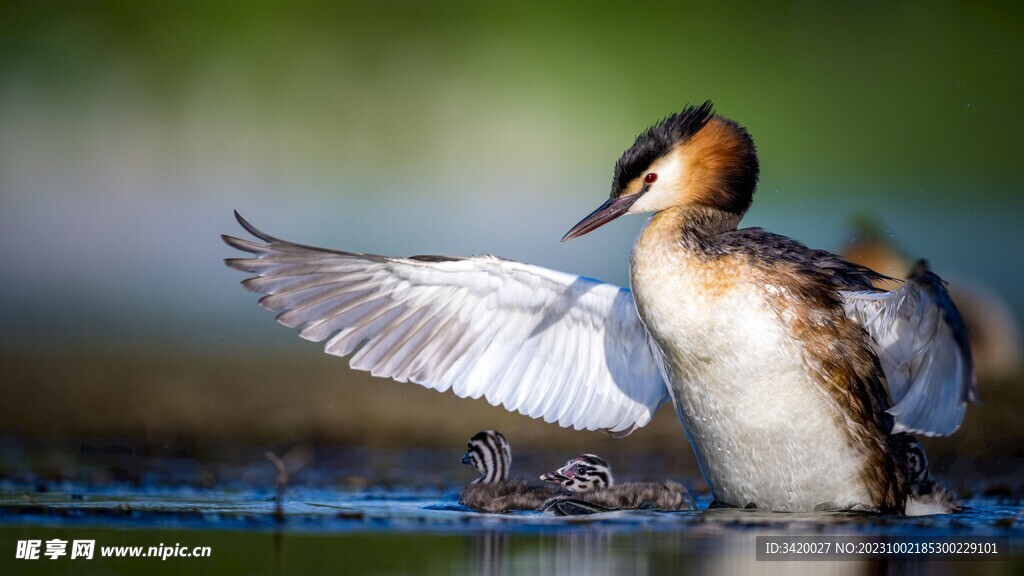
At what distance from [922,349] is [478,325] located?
2223 mm

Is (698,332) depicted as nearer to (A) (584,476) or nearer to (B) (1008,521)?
(A) (584,476)

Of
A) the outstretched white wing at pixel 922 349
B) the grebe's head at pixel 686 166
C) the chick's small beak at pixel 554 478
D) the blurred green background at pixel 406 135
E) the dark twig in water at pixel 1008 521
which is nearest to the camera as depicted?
the outstretched white wing at pixel 922 349

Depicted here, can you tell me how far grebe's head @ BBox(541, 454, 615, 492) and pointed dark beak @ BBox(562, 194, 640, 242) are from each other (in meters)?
1.27

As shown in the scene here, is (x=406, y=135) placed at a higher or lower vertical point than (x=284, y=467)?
higher

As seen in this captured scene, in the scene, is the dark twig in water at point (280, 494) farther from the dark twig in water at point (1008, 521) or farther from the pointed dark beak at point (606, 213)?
the dark twig in water at point (1008, 521)

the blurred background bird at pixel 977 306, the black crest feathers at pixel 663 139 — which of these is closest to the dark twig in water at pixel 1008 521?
the black crest feathers at pixel 663 139

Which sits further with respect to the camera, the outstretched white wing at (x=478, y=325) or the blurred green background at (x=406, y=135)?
the blurred green background at (x=406, y=135)

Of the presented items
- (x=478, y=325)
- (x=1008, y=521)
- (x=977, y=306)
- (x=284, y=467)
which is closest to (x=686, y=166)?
(x=478, y=325)

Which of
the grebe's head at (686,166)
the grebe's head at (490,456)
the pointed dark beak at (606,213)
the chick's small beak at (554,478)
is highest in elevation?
the grebe's head at (686,166)

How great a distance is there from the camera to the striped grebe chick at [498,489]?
695 cm

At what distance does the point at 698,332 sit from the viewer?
20.5 ft

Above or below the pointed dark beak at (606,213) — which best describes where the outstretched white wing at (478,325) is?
below

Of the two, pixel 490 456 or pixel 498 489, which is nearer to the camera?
pixel 498 489

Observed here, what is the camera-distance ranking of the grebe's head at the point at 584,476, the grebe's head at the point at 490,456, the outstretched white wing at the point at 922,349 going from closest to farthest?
the outstretched white wing at the point at 922,349 → the grebe's head at the point at 584,476 → the grebe's head at the point at 490,456
